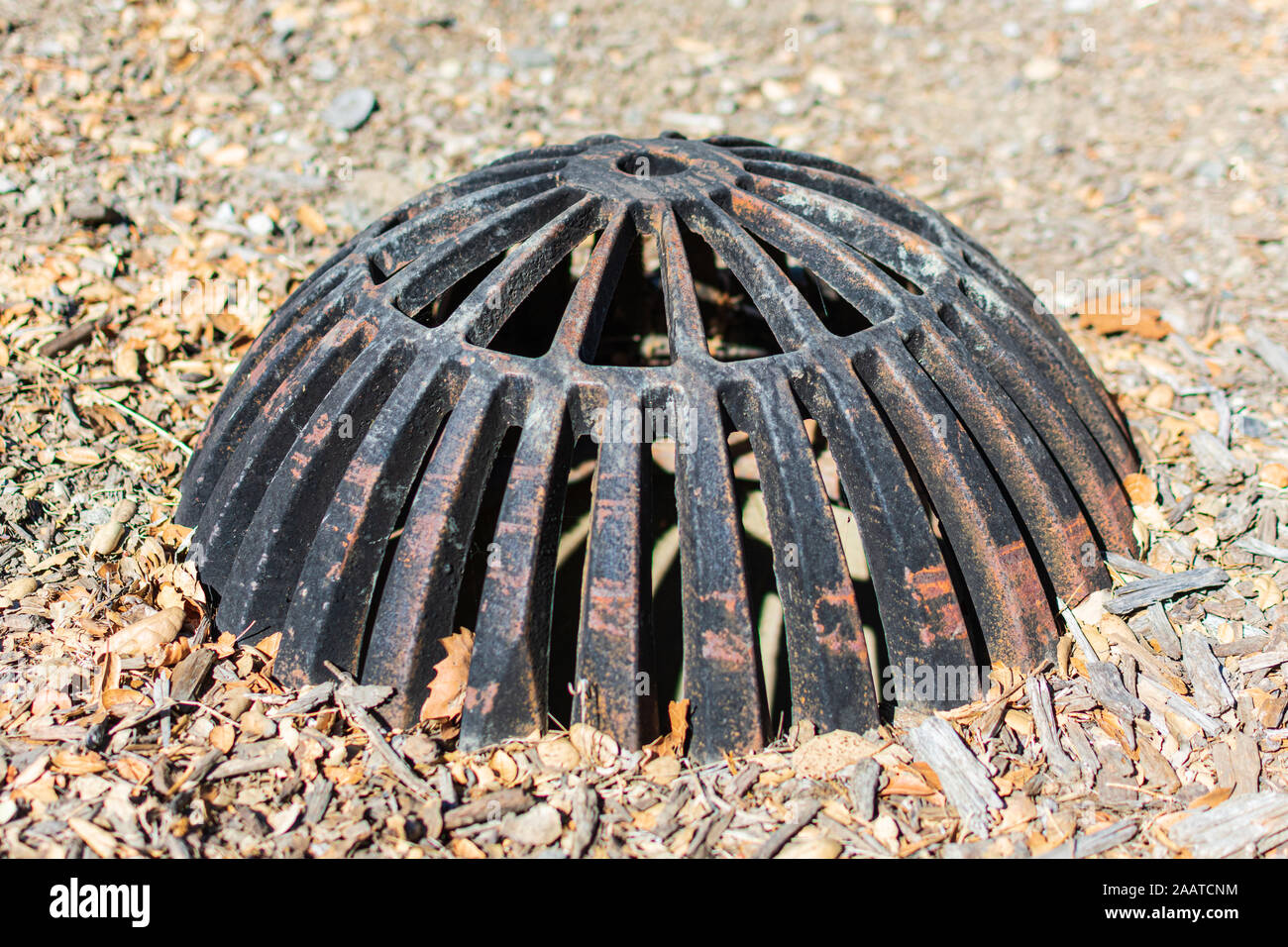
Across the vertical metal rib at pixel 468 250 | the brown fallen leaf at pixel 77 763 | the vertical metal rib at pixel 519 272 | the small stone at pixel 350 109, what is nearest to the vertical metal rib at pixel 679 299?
the vertical metal rib at pixel 519 272

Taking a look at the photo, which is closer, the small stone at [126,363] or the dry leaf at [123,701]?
the dry leaf at [123,701]

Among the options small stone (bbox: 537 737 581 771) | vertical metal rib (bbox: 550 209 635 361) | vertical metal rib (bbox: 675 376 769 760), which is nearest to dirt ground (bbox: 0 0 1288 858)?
small stone (bbox: 537 737 581 771)

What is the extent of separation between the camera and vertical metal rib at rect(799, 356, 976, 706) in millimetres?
2408

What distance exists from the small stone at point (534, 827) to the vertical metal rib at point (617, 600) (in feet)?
0.78

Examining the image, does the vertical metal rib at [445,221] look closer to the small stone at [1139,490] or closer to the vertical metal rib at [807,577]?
the vertical metal rib at [807,577]

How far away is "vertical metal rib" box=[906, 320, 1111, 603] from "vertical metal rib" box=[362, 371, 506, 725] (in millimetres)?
1184

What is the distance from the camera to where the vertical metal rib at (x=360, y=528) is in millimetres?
2416

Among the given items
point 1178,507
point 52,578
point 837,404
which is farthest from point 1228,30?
point 52,578

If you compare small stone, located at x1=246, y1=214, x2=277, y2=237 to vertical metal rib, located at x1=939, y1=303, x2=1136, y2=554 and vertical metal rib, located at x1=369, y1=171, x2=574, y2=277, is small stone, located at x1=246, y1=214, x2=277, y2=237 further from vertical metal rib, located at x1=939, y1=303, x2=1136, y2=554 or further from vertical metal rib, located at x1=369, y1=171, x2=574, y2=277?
vertical metal rib, located at x1=939, y1=303, x2=1136, y2=554

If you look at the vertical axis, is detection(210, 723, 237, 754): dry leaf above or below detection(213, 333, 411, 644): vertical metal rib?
below

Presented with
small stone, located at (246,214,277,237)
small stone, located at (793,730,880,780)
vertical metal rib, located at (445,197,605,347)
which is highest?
small stone, located at (246,214,277,237)

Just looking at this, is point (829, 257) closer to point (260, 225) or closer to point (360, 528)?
point (360, 528)

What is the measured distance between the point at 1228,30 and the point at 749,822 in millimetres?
7151

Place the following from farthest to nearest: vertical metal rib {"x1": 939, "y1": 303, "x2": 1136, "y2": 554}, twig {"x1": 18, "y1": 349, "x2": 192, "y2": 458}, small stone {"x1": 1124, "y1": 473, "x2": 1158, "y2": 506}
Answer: twig {"x1": 18, "y1": 349, "x2": 192, "y2": 458}
small stone {"x1": 1124, "y1": 473, "x2": 1158, "y2": 506}
vertical metal rib {"x1": 939, "y1": 303, "x2": 1136, "y2": 554}
